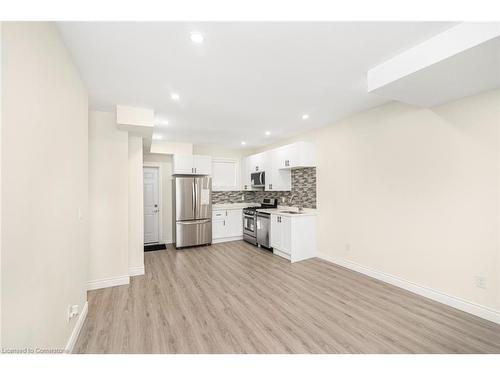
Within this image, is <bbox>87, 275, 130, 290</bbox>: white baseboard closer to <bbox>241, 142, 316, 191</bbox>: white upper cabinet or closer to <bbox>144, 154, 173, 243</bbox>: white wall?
<bbox>144, 154, 173, 243</bbox>: white wall

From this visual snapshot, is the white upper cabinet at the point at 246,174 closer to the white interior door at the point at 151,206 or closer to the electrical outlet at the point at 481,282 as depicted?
the white interior door at the point at 151,206

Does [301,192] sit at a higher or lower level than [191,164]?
lower

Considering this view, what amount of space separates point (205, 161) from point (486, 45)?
4881 mm

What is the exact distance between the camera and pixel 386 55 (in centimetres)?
203

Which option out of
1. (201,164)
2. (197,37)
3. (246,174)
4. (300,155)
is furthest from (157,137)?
(197,37)

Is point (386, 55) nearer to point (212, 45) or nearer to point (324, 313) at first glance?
point (212, 45)

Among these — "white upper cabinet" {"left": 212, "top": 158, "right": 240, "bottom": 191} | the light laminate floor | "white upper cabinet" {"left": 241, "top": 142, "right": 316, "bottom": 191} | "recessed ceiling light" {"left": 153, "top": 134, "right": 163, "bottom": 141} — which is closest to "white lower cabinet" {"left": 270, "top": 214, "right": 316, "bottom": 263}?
the light laminate floor

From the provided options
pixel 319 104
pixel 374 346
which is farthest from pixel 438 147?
pixel 374 346

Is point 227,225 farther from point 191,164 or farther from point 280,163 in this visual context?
point 280,163

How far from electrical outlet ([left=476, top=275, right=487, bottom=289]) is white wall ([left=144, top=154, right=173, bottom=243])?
18.7 feet

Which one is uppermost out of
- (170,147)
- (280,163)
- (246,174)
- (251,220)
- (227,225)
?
(170,147)

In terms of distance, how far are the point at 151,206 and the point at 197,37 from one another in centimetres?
477

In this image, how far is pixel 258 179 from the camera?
5.89 m

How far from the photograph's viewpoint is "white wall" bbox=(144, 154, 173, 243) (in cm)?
570
